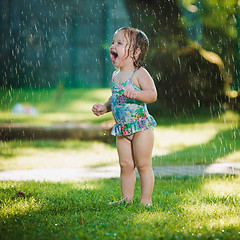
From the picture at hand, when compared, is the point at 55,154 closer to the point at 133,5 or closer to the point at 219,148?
the point at 219,148

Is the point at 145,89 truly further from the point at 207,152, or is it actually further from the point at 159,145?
the point at 159,145

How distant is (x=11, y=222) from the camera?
3266 millimetres

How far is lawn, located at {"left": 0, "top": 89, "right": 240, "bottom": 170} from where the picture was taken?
715cm

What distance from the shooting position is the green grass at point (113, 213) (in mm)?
2949

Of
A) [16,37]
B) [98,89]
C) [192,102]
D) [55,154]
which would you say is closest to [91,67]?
[98,89]

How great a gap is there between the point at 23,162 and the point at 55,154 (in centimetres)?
99

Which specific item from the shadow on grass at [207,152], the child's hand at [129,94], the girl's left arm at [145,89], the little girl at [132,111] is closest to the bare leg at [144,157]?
the little girl at [132,111]

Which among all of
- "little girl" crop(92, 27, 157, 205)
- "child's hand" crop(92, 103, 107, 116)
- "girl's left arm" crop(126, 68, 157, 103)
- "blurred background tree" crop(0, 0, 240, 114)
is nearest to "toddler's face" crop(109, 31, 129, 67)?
"little girl" crop(92, 27, 157, 205)

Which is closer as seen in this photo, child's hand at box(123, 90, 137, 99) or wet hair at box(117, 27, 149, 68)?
child's hand at box(123, 90, 137, 99)

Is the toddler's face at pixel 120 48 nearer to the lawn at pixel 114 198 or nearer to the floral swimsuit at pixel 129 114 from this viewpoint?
the floral swimsuit at pixel 129 114

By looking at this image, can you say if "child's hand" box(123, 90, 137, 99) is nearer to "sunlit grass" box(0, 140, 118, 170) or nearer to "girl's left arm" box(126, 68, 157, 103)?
"girl's left arm" box(126, 68, 157, 103)

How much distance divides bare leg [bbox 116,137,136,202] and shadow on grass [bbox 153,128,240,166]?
2986 millimetres

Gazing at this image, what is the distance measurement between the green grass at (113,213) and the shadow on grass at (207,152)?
6.93 ft

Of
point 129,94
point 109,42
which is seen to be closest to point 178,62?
point 109,42
